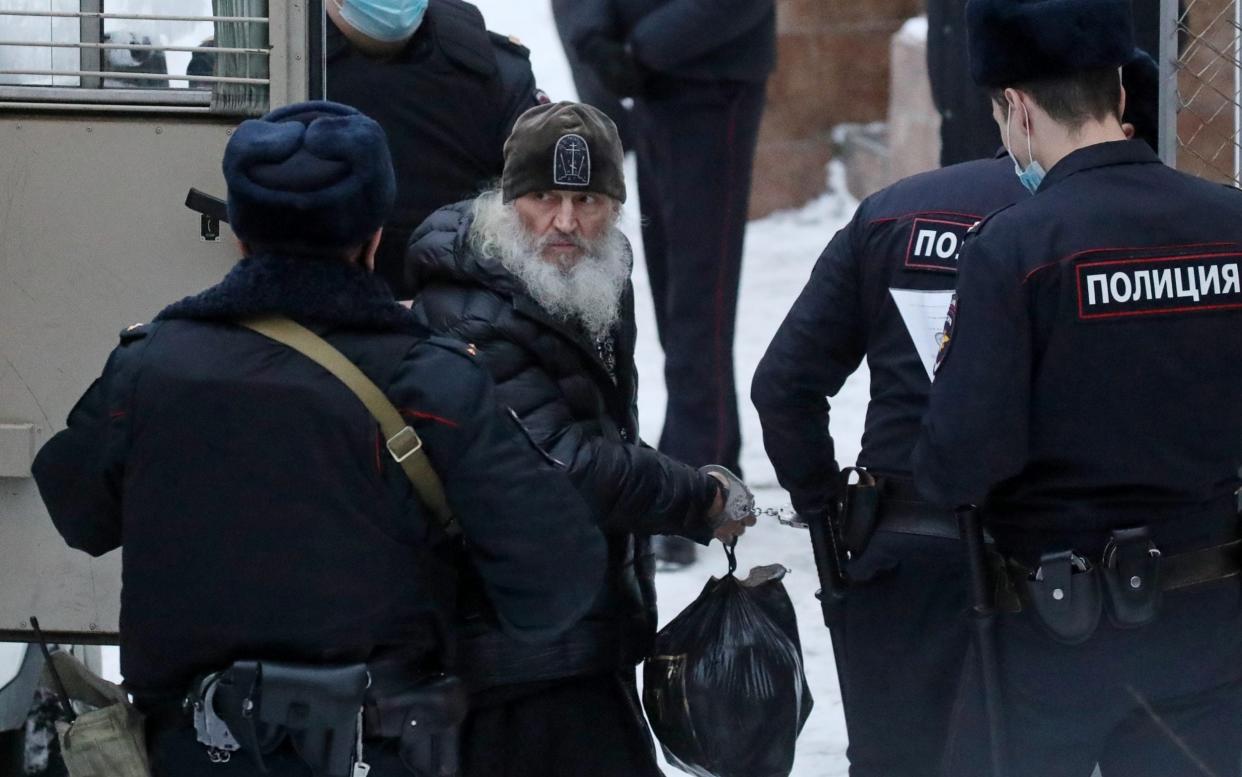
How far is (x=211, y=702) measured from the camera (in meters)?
2.42

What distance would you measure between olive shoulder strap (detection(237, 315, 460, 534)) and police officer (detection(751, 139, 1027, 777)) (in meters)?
0.91

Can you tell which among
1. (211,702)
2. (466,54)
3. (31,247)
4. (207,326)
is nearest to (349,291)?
(207,326)

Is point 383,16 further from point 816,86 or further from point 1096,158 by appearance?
point 816,86

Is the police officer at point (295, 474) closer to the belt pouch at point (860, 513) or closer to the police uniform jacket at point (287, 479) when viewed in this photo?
the police uniform jacket at point (287, 479)

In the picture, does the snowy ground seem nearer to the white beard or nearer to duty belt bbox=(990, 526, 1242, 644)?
the white beard

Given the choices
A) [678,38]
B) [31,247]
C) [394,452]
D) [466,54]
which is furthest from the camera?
[678,38]

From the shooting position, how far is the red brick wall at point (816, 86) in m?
10.2

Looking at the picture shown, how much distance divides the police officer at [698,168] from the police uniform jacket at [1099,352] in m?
2.91

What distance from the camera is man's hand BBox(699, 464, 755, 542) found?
10.5ft

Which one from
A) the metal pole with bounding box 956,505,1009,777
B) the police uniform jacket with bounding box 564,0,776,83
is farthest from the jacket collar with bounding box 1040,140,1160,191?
the police uniform jacket with bounding box 564,0,776,83

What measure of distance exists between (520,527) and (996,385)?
2.21 feet

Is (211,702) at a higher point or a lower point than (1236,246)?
lower

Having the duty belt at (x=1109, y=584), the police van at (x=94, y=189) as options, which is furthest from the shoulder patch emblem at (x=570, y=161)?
the duty belt at (x=1109, y=584)

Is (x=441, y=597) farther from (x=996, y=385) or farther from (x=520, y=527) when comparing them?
(x=996, y=385)
